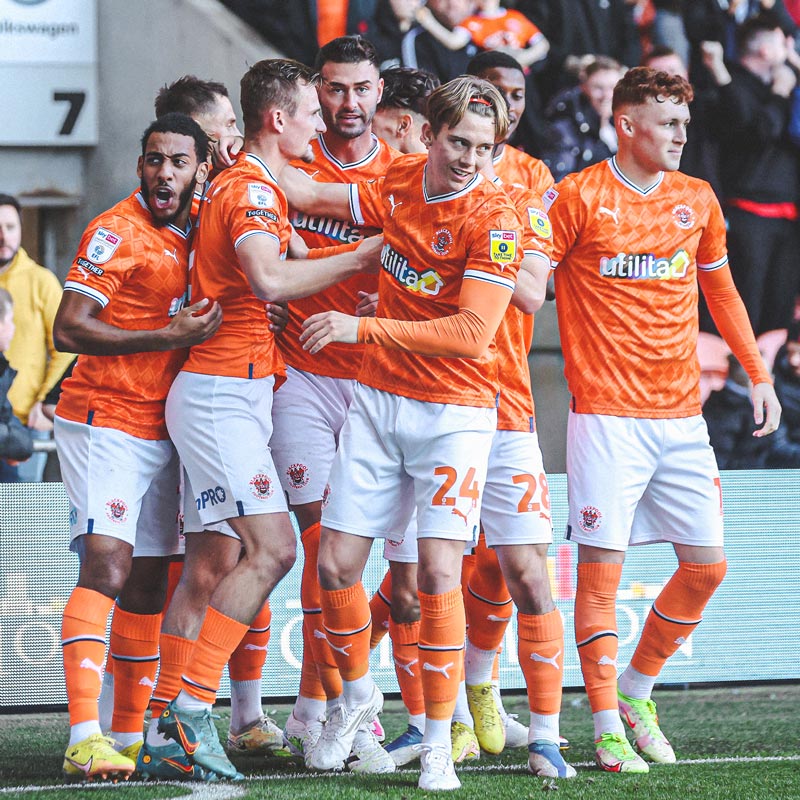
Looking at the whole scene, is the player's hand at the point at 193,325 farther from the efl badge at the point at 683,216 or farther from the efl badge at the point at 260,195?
the efl badge at the point at 683,216

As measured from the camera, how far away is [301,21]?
22.8 feet

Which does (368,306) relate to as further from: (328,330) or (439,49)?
(439,49)

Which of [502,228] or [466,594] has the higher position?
[502,228]

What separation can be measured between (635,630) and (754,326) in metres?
2.19

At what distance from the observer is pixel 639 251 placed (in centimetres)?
445

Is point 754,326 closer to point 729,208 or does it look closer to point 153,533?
point 729,208

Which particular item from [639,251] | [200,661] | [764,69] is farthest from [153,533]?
[764,69]

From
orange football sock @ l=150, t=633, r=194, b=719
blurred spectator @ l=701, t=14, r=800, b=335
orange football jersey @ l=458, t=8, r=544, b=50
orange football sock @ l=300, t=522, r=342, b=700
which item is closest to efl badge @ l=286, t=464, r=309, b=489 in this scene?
orange football sock @ l=300, t=522, r=342, b=700

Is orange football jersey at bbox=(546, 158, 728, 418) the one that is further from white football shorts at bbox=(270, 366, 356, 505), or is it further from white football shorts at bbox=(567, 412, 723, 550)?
white football shorts at bbox=(270, 366, 356, 505)

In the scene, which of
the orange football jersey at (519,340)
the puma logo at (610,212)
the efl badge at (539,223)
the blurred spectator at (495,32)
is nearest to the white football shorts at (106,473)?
the orange football jersey at (519,340)

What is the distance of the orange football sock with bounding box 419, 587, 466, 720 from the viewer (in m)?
3.77

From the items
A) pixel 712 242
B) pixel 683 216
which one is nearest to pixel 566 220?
pixel 683 216

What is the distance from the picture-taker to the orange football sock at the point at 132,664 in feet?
13.9

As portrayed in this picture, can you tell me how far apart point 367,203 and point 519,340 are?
687 mm
